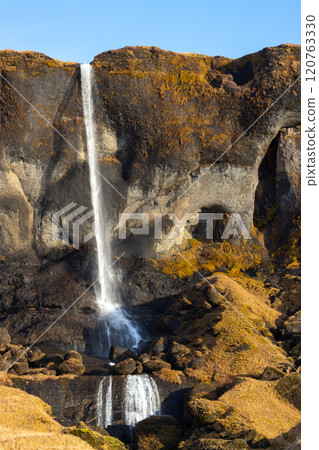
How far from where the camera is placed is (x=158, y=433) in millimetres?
18844

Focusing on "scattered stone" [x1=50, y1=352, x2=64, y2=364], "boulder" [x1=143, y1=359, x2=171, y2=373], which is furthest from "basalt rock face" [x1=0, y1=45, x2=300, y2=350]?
"boulder" [x1=143, y1=359, x2=171, y2=373]

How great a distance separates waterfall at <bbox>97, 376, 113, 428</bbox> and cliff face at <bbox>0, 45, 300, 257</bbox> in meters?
14.6

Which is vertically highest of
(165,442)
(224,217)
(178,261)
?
(224,217)

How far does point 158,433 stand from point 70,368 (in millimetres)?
5482

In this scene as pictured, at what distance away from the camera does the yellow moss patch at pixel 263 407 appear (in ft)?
59.5

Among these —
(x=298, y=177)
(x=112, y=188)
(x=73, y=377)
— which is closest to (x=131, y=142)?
(x=112, y=188)

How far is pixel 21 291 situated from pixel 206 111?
17353 millimetres

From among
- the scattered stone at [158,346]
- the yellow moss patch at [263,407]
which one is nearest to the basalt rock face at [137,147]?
the scattered stone at [158,346]

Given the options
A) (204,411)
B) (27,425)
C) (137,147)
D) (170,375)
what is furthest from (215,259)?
(27,425)

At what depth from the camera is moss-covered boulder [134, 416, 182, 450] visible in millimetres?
18438

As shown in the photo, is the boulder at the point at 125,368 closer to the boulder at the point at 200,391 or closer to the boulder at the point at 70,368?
the boulder at the point at 70,368

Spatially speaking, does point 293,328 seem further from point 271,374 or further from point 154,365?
point 154,365

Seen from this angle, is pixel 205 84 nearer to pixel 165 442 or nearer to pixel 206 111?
pixel 206 111

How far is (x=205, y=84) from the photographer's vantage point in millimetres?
36312
